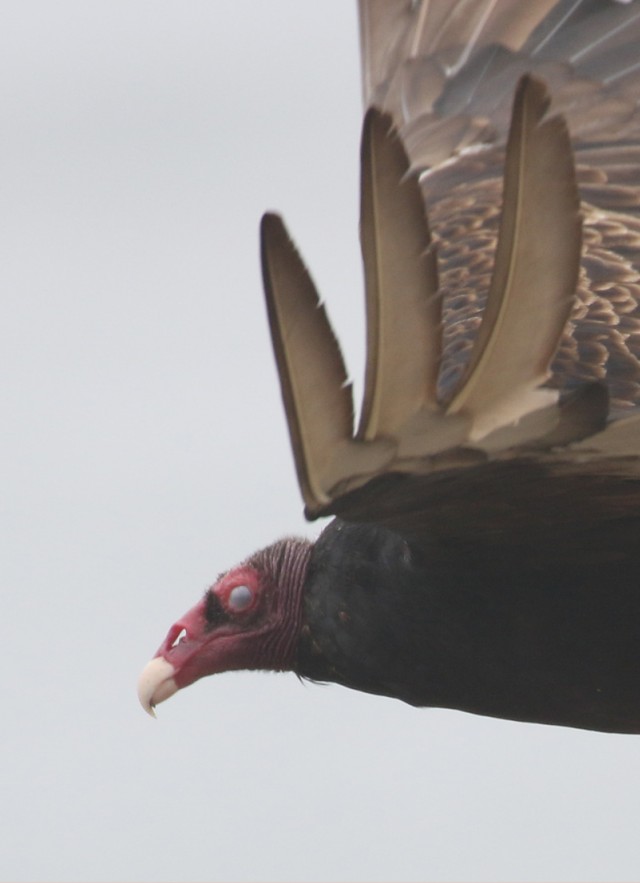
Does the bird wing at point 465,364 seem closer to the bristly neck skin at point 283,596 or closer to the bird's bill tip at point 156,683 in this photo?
the bristly neck skin at point 283,596

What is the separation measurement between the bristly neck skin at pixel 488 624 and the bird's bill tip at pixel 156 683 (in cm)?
54

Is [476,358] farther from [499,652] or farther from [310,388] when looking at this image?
[499,652]

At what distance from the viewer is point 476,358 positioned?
11.5 feet

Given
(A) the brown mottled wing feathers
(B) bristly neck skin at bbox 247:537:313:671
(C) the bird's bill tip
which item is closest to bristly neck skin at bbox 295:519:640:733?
(B) bristly neck skin at bbox 247:537:313:671

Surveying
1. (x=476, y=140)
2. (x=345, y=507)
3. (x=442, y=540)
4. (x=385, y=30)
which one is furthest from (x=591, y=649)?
(x=385, y=30)

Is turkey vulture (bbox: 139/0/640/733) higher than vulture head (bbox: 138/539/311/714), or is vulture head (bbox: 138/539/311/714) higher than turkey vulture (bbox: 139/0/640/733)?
turkey vulture (bbox: 139/0/640/733)

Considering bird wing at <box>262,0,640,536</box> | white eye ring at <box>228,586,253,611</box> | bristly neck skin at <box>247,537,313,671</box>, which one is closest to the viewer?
bird wing at <box>262,0,640,536</box>

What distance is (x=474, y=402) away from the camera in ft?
11.7

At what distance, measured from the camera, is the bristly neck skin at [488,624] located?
4.42 m

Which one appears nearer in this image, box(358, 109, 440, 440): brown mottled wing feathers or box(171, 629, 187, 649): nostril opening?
box(358, 109, 440, 440): brown mottled wing feathers

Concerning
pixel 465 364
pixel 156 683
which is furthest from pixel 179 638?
pixel 465 364

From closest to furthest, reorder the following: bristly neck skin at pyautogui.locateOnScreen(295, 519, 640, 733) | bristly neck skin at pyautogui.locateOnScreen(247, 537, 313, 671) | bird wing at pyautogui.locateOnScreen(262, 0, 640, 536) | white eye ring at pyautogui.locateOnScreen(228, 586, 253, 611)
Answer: bird wing at pyautogui.locateOnScreen(262, 0, 640, 536)
bristly neck skin at pyautogui.locateOnScreen(295, 519, 640, 733)
bristly neck skin at pyautogui.locateOnScreen(247, 537, 313, 671)
white eye ring at pyautogui.locateOnScreen(228, 586, 253, 611)

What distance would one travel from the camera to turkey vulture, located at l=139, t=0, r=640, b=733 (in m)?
3.37

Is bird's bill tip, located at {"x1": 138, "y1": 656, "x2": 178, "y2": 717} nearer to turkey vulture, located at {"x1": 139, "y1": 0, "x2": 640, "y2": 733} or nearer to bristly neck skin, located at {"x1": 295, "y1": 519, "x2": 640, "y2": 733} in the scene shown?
turkey vulture, located at {"x1": 139, "y1": 0, "x2": 640, "y2": 733}
